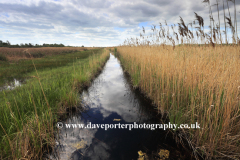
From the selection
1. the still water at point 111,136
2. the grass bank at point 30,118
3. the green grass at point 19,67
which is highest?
the green grass at point 19,67

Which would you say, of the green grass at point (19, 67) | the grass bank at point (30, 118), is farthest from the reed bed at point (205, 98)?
the green grass at point (19, 67)

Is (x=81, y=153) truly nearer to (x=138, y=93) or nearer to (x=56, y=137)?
(x=56, y=137)

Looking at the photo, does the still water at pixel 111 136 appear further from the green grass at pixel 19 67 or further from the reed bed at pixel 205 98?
the green grass at pixel 19 67

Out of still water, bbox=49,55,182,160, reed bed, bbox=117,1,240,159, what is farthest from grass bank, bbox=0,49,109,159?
reed bed, bbox=117,1,240,159

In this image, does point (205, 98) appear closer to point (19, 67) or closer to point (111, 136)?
point (111, 136)

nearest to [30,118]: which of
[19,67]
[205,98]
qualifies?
[205,98]

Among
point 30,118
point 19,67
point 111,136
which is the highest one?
point 19,67

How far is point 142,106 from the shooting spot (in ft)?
13.1

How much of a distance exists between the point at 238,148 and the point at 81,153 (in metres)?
2.57

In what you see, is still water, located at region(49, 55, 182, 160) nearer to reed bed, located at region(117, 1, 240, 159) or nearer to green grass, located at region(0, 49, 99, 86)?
reed bed, located at region(117, 1, 240, 159)

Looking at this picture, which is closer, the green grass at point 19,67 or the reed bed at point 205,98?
the reed bed at point 205,98

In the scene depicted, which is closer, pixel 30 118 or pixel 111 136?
pixel 30 118

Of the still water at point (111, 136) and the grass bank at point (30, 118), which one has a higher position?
the grass bank at point (30, 118)

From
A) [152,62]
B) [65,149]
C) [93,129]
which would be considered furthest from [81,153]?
[152,62]
